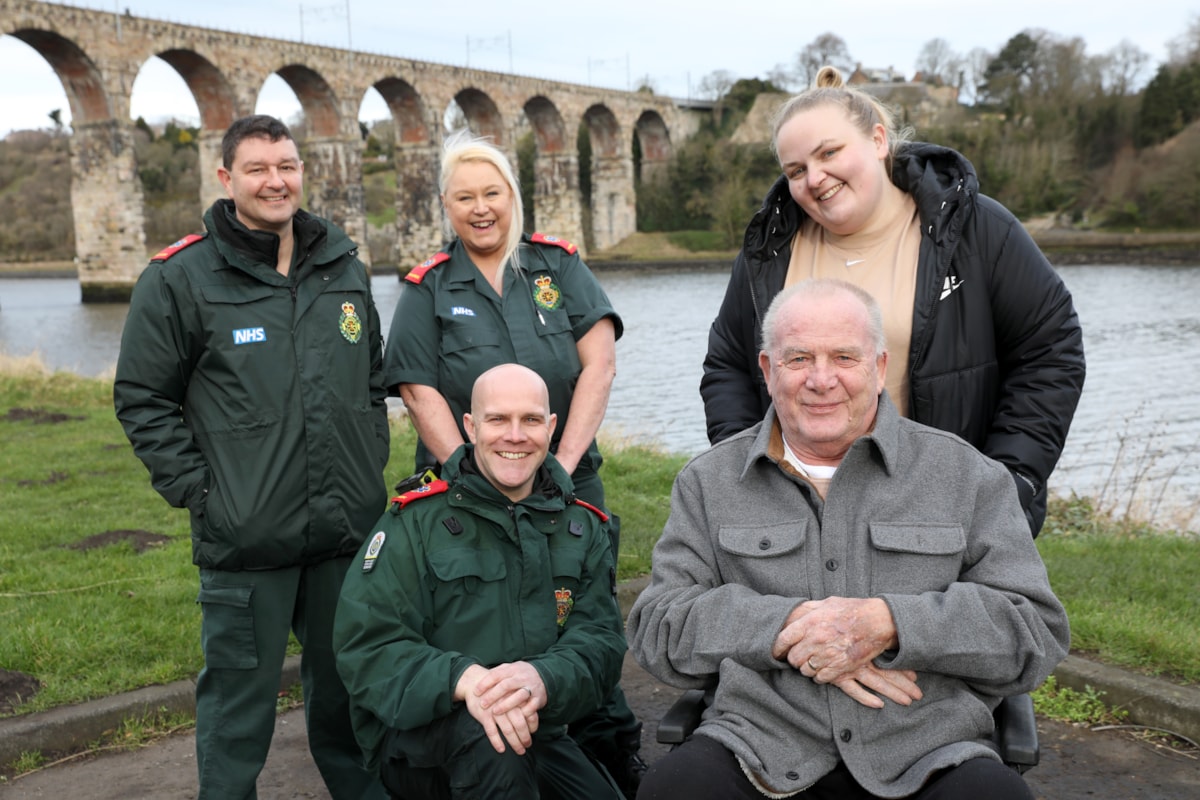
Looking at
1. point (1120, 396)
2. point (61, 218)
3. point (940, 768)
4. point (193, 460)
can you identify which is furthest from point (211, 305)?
point (61, 218)

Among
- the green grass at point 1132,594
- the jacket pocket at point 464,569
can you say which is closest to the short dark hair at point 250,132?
the jacket pocket at point 464,569

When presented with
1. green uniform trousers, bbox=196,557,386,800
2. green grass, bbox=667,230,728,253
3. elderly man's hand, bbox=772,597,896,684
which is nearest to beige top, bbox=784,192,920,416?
elderly man's hand, bbox=772,597,896,684

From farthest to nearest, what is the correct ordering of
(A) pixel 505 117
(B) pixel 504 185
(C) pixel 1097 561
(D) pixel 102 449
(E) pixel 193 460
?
Result: (A) pixel 505 117 → (D) pixel 102 449 → (C) pixel 1097 561 → (B) pixel 504 185 → (E) pixel 193 460

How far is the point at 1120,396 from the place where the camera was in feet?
44.2

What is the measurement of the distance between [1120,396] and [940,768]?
12669 mm

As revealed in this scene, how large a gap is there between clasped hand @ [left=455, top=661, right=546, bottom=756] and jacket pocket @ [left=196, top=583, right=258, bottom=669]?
68 centimetres

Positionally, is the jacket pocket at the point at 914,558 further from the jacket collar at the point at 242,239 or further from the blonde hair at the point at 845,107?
the jacket collar at the point at 242,239

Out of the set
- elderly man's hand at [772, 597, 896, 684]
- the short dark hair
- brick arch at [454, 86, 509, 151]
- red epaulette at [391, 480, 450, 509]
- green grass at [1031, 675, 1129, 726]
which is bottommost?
green grass at [1031, 675, 1129, 726]

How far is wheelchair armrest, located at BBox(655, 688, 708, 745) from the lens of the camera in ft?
7.29

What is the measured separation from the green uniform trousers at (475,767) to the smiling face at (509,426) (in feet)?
1.72

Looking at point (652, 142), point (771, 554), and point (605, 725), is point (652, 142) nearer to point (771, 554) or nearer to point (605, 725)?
point (605, 725)

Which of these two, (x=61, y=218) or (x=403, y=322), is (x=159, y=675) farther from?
(x=61, y=218)

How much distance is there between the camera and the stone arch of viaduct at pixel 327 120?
33906mm

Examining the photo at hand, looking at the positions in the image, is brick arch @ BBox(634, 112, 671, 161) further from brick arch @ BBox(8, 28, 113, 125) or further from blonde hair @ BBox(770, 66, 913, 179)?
blonde hair @ BBox(770, 66, 913, 179)
